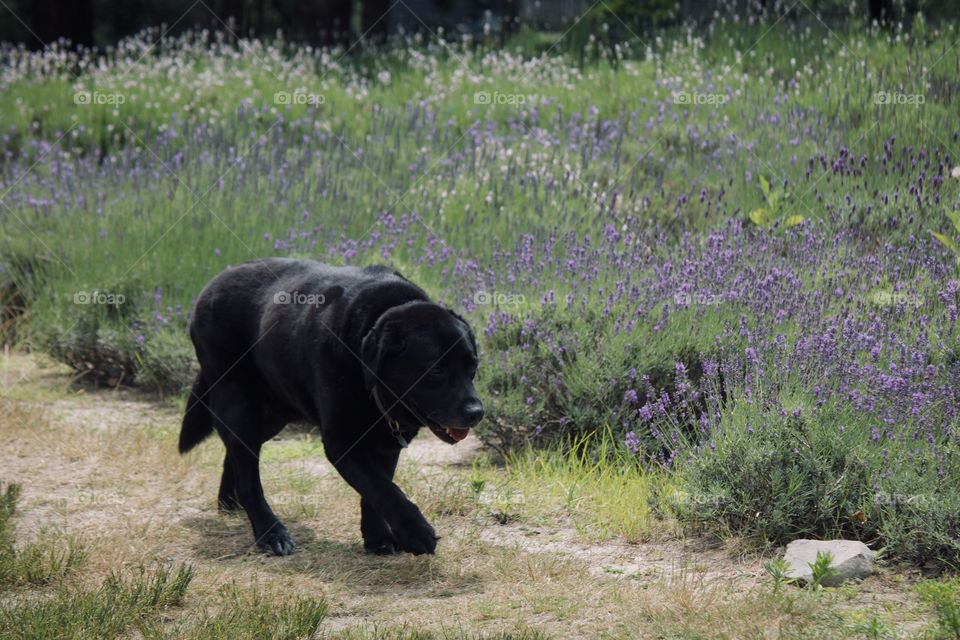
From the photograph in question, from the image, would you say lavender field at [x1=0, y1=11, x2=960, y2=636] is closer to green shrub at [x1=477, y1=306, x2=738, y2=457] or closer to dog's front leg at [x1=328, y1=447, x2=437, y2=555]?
green shrub at [x1=477, y1=306, x2=738, y2=457]

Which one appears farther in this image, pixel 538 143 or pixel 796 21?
pixel 796 21

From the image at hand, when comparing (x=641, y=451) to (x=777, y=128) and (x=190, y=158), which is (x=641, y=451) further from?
(x=190, y=158)

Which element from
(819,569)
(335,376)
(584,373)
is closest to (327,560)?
(335,376)

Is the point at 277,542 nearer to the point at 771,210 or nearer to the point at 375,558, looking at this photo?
the point at 375,558

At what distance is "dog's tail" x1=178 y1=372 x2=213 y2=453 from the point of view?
5.74 metres

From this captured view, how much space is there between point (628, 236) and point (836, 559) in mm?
3581

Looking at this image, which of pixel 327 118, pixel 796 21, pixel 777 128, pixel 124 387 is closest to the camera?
pixel 124 387

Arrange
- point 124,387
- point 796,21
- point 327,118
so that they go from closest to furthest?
point 124,387 → point 327,118 → point 796,21

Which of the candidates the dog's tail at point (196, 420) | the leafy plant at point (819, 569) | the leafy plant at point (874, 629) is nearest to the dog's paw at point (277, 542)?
the dog's tail at point (196, 420)

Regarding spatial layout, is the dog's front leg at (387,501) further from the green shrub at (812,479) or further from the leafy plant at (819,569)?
the leafy plant at (819,569)

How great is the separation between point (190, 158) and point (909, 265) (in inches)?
249

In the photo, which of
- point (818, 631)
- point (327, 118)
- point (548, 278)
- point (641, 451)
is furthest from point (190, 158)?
point (818, 631)

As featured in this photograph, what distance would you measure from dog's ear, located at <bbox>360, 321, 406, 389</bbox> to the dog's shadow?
0.81 m

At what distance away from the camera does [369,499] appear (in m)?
4.73
